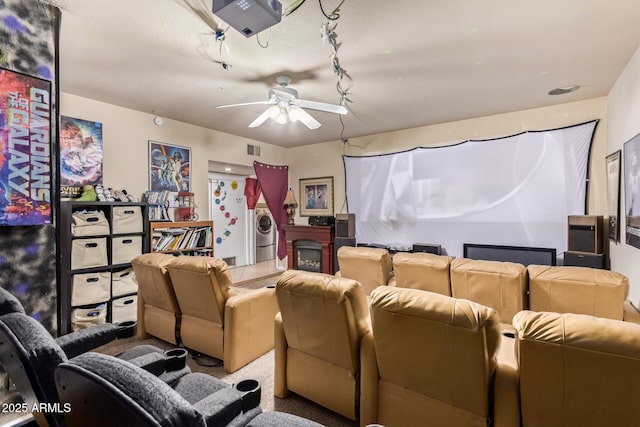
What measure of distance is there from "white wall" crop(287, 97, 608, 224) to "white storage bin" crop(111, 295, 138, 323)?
3.29m

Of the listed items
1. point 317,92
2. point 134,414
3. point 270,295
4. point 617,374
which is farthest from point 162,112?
point 617,374

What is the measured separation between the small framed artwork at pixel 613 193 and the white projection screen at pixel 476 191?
34cm

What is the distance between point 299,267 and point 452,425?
4187 millimetres

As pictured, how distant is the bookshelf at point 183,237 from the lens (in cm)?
360

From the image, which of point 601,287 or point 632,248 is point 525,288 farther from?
point 632,248

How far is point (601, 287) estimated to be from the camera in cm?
175

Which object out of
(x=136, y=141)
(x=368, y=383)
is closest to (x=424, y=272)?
(x=368, y=383)

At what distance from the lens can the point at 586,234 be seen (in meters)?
3.14

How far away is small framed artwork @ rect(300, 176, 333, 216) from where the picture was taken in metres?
5.54

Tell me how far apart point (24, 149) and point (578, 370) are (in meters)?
2.49

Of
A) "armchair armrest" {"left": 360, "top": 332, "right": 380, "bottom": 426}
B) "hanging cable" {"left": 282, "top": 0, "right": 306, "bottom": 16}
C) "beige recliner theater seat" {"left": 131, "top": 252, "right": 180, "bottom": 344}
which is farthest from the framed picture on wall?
"beige recliner theater seat" {"left": 131, "top": 252, "right": 180, "bottom": 344}

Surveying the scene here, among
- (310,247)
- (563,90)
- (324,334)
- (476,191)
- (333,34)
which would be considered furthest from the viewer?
(310,247)

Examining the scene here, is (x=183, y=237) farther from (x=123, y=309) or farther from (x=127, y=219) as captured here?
(x=123, y=309)

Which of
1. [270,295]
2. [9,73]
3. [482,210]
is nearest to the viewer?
[9,73]
